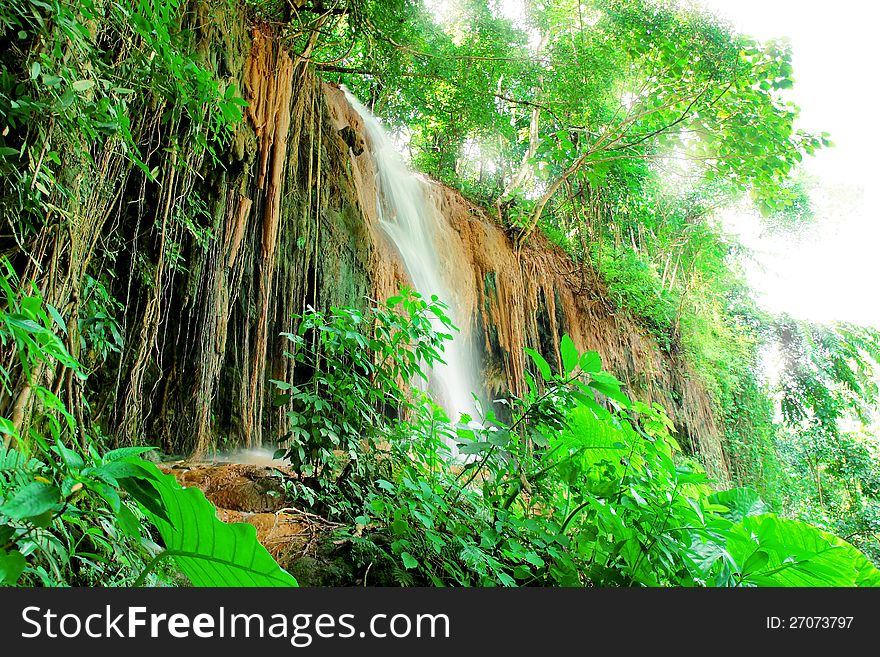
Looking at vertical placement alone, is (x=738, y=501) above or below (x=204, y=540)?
below

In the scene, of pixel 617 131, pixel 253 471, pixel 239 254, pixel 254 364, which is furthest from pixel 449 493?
pixel 617 131

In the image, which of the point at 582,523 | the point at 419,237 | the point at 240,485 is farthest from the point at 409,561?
the point at 419,237

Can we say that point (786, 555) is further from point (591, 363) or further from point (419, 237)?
point (419, 237)

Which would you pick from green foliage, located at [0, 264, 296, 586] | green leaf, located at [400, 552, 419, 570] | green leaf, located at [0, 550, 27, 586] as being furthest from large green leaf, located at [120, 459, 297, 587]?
green leaf, located at [400, 552, 419, 570]

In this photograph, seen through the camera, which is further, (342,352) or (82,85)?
(342,352)

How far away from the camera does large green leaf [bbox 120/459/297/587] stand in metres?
0.62

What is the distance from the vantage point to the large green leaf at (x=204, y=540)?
62 cm

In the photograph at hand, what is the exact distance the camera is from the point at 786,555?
1.25 metres

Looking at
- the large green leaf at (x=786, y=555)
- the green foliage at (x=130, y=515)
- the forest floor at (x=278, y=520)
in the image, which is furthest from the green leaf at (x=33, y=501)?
the large green leaf at (x=786, y=555)

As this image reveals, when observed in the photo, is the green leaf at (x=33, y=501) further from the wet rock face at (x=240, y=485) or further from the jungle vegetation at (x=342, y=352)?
the wet rock face at (x=240, y=485)

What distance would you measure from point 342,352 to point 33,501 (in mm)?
1290

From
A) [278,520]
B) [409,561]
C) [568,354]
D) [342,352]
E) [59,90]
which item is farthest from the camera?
[342,352]

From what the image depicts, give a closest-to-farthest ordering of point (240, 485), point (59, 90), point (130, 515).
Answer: point (130, 515), point (59, 90), point (240, 485)
